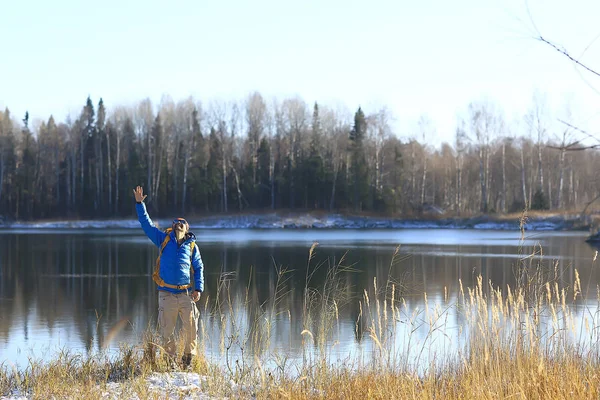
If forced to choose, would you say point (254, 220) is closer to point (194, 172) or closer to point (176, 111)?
point (194, 172)

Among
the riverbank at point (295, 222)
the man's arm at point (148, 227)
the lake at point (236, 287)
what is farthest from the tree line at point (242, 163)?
the man's arm at point (148, 227)

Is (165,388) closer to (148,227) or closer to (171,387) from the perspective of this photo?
(171,387)

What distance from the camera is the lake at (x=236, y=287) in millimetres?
10867

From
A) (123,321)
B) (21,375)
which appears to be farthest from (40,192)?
(21,375)

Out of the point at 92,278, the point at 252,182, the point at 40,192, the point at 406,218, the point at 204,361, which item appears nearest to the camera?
the point at 204,361

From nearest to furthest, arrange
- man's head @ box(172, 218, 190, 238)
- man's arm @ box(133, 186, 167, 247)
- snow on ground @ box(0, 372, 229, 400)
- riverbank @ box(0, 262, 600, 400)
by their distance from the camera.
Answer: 1. riverbank @ box(0, 262, 600, 400)
2. snow on ground @ box(0, 372, 229, 400)
3. man's head @ box(172, 218, 190, 238)
4. man's arm @ box(133, 186, 167, 247)

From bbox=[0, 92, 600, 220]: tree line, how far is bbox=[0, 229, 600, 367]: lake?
3316cm

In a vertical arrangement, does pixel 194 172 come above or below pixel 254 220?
above

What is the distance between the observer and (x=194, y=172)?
71.8 meters

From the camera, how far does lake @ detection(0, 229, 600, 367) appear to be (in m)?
10.9

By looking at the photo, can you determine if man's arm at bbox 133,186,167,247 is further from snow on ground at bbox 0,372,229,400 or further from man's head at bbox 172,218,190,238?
snow on ground at bbox 0,372,229,400

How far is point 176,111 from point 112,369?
68.5 metres

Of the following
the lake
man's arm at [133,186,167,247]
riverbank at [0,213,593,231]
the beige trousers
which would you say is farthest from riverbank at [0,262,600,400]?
riverbank at [0,213,593,231]

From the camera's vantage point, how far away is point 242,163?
75812 mm
